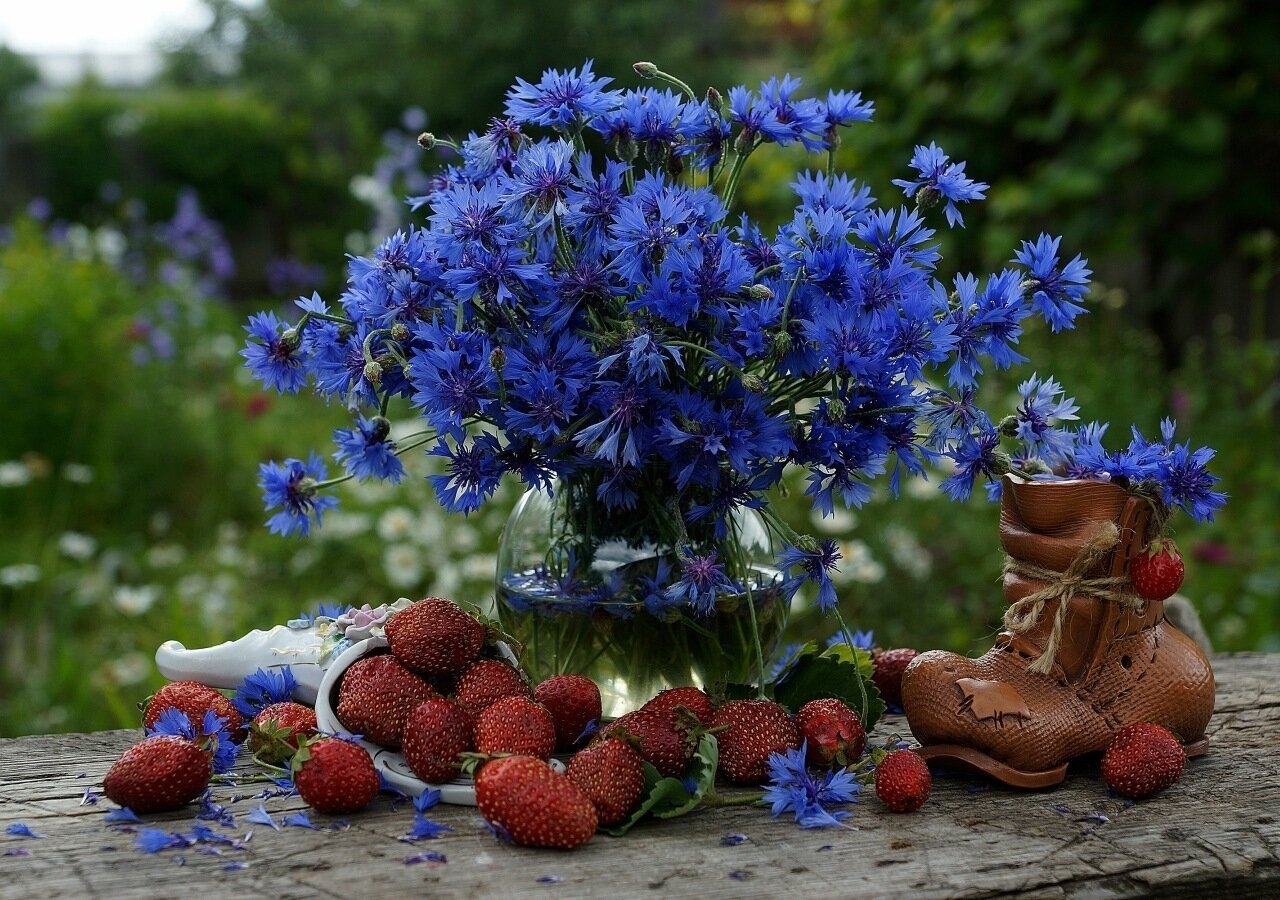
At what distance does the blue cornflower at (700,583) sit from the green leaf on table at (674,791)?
122mm

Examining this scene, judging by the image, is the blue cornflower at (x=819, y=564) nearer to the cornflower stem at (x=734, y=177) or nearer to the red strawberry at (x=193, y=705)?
the cornflower stem at (x=734, y=177)

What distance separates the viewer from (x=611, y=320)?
1116 mm

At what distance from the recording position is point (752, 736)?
1.17 metres

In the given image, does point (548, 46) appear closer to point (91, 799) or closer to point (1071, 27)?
point (1071, 27)

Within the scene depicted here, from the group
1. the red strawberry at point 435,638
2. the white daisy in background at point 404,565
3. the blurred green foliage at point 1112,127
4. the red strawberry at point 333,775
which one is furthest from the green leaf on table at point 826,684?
the blurred green foliage at point 1112,127

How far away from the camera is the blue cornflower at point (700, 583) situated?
3.73 feet

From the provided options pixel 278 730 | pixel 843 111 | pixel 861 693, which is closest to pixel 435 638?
pixel 278 730

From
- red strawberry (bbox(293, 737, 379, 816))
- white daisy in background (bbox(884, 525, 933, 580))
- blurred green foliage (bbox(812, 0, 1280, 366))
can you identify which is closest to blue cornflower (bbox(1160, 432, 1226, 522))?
red strawberry (bbox(293, 737, 379, 816))

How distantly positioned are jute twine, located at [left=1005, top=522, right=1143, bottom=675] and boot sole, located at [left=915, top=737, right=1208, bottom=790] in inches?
3.7

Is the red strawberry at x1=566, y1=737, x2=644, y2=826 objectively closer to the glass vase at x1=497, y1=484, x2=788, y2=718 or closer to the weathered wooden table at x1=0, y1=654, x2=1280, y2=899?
the weathered wooden table at x1=0, y1=654, x2=1280, y2=899

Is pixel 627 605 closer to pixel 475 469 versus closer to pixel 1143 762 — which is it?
pixel 475 469

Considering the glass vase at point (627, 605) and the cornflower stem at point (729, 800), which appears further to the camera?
the glass vase at point (627, 605)

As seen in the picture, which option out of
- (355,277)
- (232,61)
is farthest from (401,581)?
(232,61)

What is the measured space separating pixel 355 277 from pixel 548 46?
10.4 metres
